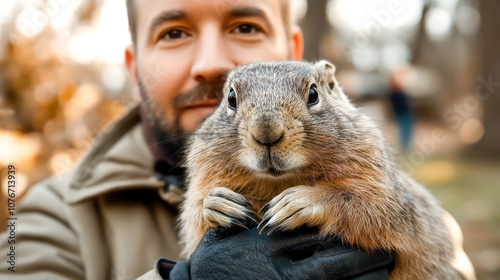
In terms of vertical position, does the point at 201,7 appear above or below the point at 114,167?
above

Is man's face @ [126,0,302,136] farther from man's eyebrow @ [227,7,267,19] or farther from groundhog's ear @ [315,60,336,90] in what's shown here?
groundhog's ear @ [315,60,336,90]

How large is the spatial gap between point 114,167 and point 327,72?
155 centimetres

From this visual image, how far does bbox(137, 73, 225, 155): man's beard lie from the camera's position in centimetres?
252

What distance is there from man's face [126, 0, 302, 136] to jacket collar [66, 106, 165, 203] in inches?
12.6

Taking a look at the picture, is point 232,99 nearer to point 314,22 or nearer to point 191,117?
point 191,117

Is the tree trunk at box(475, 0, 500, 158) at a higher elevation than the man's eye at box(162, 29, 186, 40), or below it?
higher

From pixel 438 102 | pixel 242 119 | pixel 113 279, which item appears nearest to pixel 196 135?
pixel 242 119

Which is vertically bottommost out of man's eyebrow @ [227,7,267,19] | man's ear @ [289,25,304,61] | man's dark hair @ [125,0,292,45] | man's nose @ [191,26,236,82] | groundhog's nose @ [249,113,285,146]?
groundhog's nose @ [249,113,285,146]

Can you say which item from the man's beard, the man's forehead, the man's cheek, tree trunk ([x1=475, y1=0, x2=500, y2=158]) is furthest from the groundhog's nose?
tree trunk ([x1=475, y1=0, x2=500, y2=158])

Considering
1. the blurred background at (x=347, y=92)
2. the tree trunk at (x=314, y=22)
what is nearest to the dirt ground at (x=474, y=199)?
the blurred background at (x=347, y=92)

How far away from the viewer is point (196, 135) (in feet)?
7.22

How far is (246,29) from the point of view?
8.66 ft

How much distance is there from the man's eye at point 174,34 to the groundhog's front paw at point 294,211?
1.47 m

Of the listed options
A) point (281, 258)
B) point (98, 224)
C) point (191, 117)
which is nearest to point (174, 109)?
point (191, 117)
